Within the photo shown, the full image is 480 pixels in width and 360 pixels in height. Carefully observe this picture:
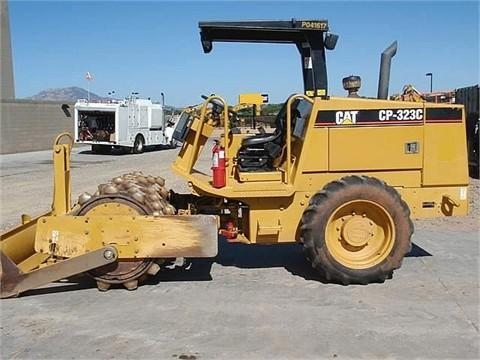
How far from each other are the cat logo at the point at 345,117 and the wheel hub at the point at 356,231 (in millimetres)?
950

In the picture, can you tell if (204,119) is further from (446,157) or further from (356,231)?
(446,157)

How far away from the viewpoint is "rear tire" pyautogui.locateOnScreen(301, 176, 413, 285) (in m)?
5.69

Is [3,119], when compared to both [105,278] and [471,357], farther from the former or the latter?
[471,357]

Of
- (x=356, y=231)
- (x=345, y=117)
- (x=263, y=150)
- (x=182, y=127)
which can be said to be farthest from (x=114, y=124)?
(x=356, y=231)

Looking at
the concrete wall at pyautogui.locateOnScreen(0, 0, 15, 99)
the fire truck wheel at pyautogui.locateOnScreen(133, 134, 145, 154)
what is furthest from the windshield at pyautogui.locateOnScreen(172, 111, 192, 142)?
the concrete wall at pyautogui.locateOnScreen(0, 0, 15, 99)

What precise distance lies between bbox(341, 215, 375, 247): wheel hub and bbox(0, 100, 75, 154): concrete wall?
23.4m

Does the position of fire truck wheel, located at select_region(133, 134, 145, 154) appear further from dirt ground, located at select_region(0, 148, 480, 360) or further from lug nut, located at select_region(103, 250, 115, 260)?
lug nut, located at select_region(103, 250, 115, 260)

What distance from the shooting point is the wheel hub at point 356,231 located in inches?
231

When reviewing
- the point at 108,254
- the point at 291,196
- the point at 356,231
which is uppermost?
the point at 291,196

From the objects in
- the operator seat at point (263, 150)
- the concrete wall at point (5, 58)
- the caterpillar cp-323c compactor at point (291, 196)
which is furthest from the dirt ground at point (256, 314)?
the concrete wall at point (5, 58)

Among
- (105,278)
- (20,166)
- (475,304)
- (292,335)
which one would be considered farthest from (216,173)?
(20,166)

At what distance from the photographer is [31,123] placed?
2875 cm

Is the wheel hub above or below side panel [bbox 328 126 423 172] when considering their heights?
below

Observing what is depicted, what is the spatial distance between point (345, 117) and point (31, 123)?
83.9ft
